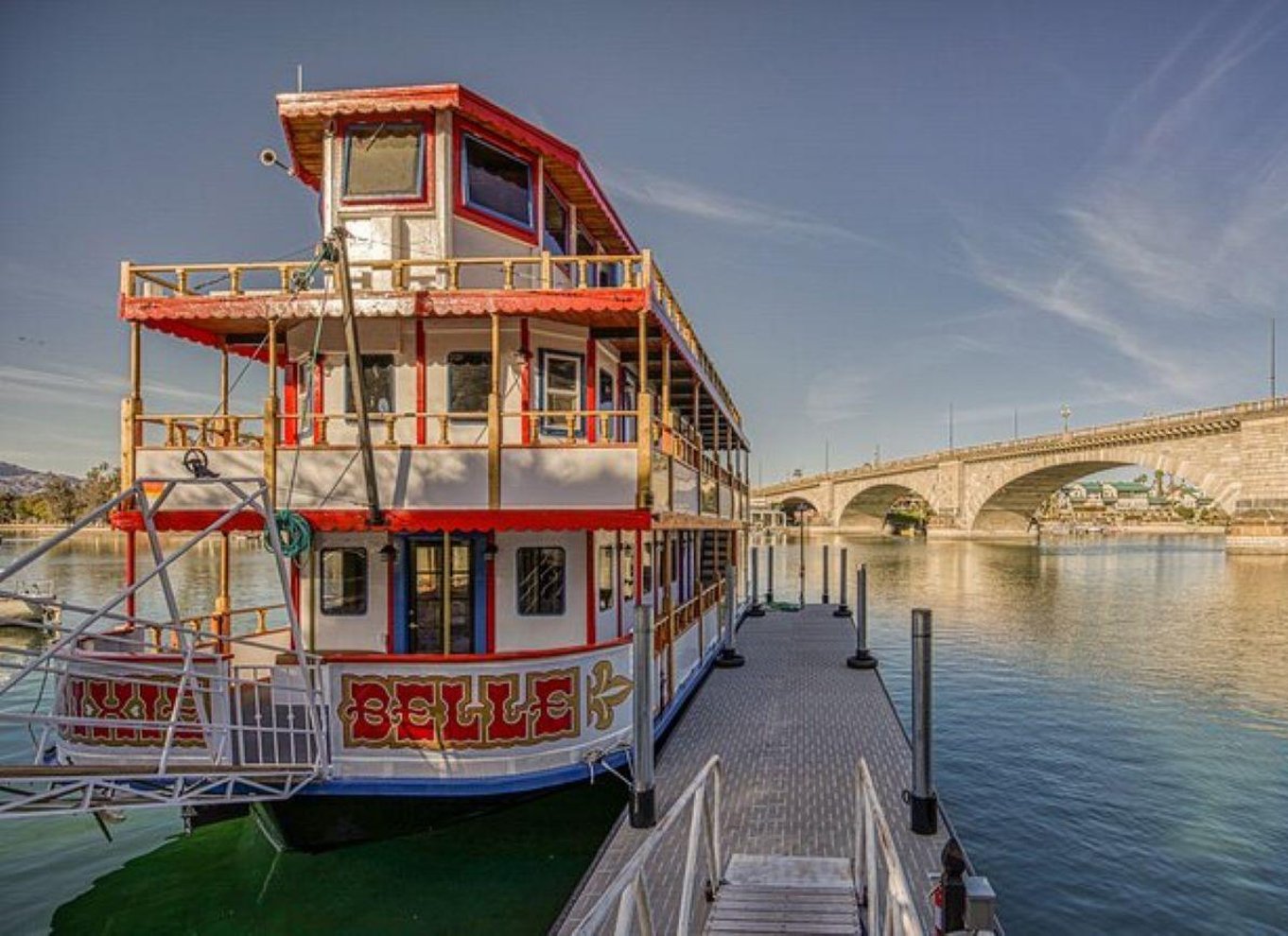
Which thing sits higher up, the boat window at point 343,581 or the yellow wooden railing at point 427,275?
the yellow wooden railing at point 427,275

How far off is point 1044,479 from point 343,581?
91790 millimetres

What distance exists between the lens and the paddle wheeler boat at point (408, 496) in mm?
9141

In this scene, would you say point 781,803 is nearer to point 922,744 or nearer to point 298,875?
point 922,744

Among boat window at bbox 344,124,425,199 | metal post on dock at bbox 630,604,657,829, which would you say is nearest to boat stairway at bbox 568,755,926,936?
metal post on dock at bbox 630,604,657,829

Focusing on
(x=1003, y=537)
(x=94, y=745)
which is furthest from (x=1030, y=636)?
(x=1003, y=537)

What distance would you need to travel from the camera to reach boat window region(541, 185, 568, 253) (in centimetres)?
1352

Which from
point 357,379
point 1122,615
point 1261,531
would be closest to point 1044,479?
point 1261,531

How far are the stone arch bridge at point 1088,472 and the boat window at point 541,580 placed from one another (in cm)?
6965

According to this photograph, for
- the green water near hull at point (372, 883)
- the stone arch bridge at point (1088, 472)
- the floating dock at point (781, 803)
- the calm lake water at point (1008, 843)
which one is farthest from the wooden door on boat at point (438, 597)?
the stone arch bridge at point (1088, 472)

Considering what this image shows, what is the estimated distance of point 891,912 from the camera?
546cm

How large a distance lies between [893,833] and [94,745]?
9.19 metres

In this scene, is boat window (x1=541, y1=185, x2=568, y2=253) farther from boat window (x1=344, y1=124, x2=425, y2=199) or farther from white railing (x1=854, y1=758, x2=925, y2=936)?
white railing (x1=854, y1=758, x2=925, y2=936)

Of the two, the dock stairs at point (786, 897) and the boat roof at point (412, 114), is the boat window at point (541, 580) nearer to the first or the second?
the dock stairs at point (786, 897)

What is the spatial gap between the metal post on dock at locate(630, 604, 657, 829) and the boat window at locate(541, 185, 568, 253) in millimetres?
7054
